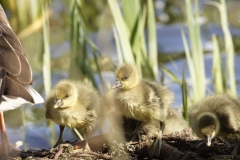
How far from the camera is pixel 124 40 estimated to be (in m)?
5.62

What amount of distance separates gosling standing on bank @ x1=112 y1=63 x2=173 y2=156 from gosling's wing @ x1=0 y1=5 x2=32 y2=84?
0.54 metres

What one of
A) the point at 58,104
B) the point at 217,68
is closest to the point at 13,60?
the point at 58,104

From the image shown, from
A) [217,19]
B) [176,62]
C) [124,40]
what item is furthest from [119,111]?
[217,19]

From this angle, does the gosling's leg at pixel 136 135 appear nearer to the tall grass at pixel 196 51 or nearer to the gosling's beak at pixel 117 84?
the gosling's beak at pixel 117 84

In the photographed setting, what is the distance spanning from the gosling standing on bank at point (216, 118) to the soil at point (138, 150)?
0.10 metres

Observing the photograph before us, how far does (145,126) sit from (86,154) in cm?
57

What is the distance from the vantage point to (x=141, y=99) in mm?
4215

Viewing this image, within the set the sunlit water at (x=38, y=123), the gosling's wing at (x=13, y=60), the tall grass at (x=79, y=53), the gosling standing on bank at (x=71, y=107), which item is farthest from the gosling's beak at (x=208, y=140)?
the tall grass at (x=79, y=53)

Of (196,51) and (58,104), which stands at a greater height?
(196,51)

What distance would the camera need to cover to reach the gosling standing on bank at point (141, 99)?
13.7ft

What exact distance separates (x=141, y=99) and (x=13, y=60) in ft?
2.62

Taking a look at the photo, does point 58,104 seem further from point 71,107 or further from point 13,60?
point 13,60

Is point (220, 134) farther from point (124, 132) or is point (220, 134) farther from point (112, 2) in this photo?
point (112, 2)

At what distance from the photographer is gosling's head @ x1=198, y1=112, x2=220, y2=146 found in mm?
3977
